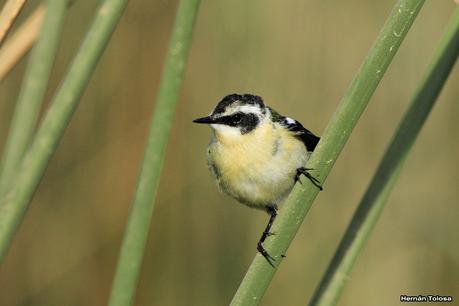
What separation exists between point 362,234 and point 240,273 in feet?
6.63

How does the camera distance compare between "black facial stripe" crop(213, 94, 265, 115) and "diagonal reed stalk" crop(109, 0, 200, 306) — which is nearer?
"diagonal reed stalk" crop(109, 0, 200, 306)

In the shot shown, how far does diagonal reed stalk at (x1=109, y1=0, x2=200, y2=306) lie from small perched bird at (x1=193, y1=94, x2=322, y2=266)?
1007 mm

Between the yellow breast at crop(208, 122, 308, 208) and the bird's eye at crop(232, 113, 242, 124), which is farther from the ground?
the bird's eye at crop(232, 113, 242, 124)

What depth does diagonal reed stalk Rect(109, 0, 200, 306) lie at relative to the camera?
5.64 feet

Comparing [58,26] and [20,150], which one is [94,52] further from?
[20,150]

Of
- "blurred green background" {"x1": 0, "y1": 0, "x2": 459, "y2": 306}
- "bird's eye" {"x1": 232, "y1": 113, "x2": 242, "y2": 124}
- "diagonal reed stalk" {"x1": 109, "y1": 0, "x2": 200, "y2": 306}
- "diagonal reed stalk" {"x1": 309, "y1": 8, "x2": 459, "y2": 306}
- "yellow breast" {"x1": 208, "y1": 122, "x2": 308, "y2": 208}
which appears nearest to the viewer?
"diagonal reed stalk" {"x1": 109, "y1": 0, "x2": 200, "y2": 306}

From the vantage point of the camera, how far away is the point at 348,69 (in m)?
3.96

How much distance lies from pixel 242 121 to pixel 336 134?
1288 mm

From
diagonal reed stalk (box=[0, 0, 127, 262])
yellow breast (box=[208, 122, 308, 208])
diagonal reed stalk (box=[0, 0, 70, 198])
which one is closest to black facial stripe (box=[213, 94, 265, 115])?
yellow breast (box=[208, 122, 308, 208])

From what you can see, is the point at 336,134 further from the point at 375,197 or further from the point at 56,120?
the point at 56,120

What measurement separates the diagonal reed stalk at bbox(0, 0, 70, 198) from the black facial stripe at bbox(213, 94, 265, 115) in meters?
1.16

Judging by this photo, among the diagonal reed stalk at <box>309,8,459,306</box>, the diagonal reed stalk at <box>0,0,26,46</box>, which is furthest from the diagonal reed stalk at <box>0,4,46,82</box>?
the diagonal reed stalk at <box>309,8,459,306</box>

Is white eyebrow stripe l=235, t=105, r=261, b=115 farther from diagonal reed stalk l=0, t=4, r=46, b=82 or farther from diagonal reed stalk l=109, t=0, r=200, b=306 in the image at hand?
diagonal reed stalk l=109, t=0, r=200, b=306

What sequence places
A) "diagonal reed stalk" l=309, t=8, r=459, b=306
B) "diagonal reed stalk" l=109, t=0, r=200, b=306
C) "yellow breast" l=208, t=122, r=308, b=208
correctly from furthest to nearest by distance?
"yellow breast" l=208, t=122, r=308, b=208, "diagonal reed stalk" l=309, t=8, r=459, b=306, "diagonal reed stalk" l=109, t=0, r=200, b=306
